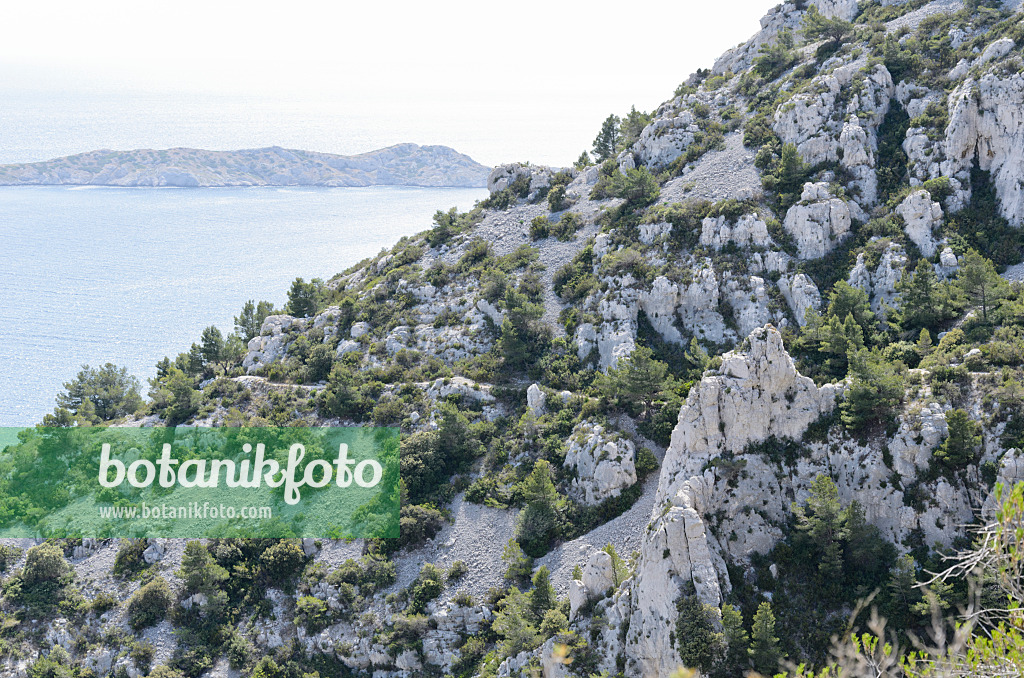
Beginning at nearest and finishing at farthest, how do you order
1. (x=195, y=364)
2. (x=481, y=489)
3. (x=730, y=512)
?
(x=730, y=512)
(x=481, y=489)
(x=195, y=364)

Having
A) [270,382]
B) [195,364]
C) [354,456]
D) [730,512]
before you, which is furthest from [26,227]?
[730,512]

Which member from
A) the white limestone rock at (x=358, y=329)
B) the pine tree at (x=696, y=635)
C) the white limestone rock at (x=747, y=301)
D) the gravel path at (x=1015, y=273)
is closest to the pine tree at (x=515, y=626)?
the pine tree at (x=696, y=635)

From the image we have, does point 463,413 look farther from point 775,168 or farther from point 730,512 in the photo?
point 775,168

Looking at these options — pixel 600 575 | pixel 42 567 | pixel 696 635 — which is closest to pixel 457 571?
pixel 600 575

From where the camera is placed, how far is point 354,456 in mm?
54188

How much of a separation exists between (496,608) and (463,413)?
55.6ft

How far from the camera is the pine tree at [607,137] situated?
8769 cm

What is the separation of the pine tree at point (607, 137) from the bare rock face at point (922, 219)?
41.8m

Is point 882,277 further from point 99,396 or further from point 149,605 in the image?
point 99,396

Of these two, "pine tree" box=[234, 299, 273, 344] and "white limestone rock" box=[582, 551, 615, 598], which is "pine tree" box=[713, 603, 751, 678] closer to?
"white limestone rock" box=[582, 551, 615, 598]

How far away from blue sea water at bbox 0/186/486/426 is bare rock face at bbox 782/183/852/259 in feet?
231

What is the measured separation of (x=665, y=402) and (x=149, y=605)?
37.7m

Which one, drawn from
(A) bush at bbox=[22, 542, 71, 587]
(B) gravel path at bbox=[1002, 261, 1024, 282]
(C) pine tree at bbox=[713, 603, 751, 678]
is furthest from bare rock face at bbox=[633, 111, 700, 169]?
(A) bush at bbox=[22, 542, 71, 587]
